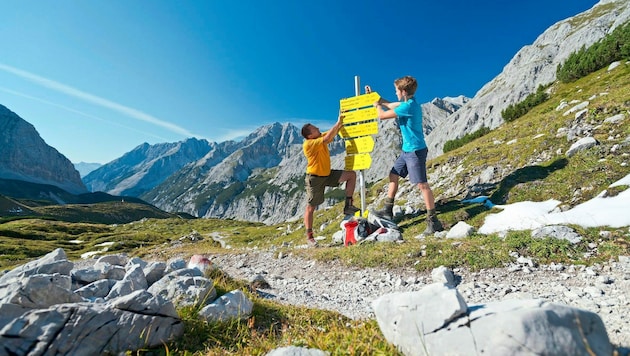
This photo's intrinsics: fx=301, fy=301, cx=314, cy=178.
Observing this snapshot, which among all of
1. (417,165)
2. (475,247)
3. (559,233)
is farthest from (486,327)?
(417,165)

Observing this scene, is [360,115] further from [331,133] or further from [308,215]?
[308,215]

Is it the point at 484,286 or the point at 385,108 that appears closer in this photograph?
the point at 484,286

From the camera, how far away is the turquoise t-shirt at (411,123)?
998 centimetres

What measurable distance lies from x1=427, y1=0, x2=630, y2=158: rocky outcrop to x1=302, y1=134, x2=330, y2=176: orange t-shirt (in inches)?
3961

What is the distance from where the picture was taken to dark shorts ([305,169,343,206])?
38.3 ft

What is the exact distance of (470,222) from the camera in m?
10.5

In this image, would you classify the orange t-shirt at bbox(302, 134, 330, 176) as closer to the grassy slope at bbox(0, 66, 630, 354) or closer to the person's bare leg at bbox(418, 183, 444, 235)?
the grassy slope at bbox(0, 66, 630, 354)

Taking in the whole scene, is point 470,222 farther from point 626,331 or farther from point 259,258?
point 259,258

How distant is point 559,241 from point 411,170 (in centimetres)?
441

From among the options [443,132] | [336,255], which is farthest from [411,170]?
[443,132]

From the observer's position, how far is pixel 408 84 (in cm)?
989

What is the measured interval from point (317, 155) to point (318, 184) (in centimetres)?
113

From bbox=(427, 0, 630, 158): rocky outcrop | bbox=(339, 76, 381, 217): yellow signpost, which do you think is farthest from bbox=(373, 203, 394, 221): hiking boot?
bbox=(427, 0, 630, 158): rocky outcrop

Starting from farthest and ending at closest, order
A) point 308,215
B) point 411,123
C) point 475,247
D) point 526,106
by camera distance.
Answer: point 526,106, point 308,215, point 411,123, point 475,247
